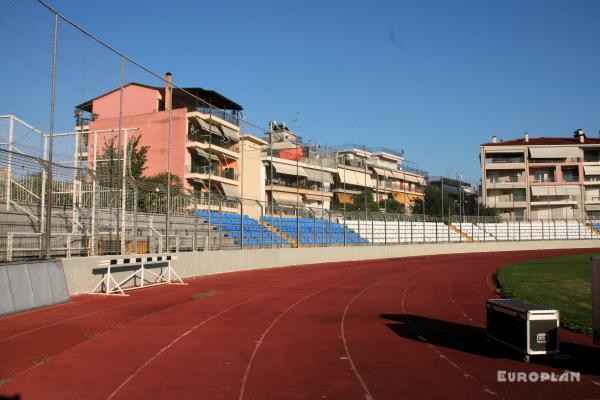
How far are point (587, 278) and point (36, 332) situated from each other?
1867cm

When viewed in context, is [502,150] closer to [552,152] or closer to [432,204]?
[552,152]

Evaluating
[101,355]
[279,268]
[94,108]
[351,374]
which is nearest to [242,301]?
[101,355]

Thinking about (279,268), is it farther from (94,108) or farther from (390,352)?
(390,352)

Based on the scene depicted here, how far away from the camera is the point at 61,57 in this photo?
1363cm

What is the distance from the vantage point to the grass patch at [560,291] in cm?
1130

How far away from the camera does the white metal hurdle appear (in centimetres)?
1450

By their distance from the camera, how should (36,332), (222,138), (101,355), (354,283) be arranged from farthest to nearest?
(222,138) → (354,283) → (36,332) → (101,355)

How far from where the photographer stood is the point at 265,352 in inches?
318

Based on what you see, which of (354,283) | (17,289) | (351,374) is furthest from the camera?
(354,283)

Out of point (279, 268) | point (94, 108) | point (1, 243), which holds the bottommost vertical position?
point (279, 268)

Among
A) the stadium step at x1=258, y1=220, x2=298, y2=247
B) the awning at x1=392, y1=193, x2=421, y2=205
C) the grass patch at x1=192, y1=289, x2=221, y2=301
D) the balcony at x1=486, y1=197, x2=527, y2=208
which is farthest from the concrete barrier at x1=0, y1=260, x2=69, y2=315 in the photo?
the balcony at x1=486, y1=197, x2=527, y2=208

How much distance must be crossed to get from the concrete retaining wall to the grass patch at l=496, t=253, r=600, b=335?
35.9 ft

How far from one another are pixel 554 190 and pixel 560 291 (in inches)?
2436

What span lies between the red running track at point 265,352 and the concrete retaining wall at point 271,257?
0.89m
